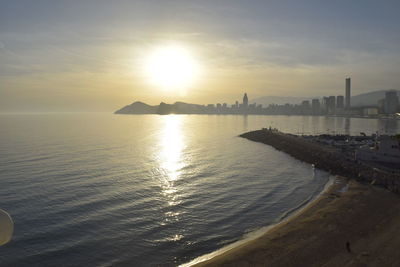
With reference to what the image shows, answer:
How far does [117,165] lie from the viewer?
48.4 metres

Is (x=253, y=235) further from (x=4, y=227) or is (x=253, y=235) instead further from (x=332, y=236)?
(x=4, y=227)

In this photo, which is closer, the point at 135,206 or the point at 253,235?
the point at 253,235

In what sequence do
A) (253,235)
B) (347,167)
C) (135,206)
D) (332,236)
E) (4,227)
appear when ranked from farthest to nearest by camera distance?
(347,167) → (135,206) → (253,235) → (332,236) → (4,227)

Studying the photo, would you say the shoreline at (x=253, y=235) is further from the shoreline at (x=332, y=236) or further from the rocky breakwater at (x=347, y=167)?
the rocky breakwater at (x=347, y=167)

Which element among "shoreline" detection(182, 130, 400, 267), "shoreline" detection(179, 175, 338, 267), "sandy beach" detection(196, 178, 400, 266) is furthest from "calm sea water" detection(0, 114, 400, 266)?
"sandy beach" detection(196, 178, 400, 266)

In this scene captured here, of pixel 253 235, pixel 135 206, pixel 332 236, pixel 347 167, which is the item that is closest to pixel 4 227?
pixel 253 235

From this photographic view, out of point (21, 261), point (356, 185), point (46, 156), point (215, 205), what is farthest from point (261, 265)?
point (46, 156)

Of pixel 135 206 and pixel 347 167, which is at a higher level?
pixel 347 167

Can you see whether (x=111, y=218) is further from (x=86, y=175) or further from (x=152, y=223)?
(x=86, y=175)

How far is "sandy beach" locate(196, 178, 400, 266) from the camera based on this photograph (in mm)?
16844

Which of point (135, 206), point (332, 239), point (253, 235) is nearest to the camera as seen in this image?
point (332, 239)

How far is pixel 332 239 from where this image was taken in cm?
1947

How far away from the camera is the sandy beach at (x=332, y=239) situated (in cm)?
1684

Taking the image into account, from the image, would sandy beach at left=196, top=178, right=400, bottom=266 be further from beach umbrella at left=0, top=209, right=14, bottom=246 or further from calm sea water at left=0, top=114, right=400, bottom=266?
beach umbrella at left=0, top=209, right=14, bottom=246
